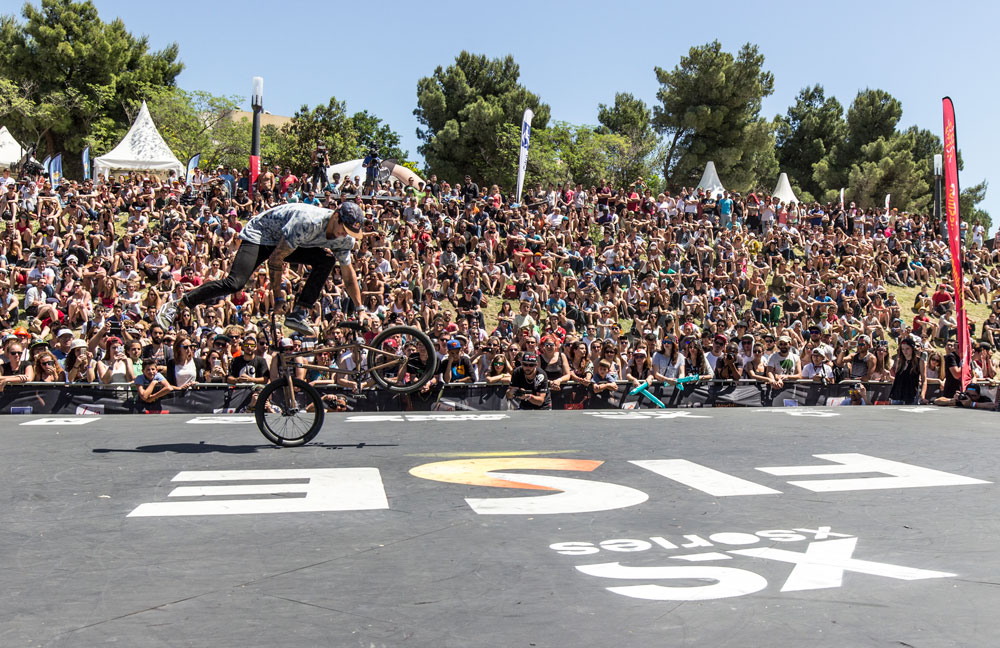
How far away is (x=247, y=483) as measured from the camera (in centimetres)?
645

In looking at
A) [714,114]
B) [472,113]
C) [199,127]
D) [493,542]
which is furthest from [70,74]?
[493,542]

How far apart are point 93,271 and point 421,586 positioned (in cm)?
1482

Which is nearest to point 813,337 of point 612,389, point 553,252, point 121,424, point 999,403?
point 999,403

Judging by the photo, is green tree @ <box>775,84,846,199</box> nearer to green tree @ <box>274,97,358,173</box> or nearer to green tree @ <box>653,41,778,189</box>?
green tree @ <box>653,41,778,189</box>

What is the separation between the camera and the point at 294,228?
7.45 meters

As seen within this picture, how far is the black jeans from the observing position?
24.6 feet

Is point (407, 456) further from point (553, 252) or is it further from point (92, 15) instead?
point (92, 15)

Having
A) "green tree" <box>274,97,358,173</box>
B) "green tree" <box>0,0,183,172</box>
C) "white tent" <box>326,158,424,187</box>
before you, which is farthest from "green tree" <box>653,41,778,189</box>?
"green tree" <box>0,0,183,172</box>

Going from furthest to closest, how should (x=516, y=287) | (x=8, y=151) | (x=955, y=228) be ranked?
(x=8, y=151) → (x=516, y=287) → (x=955, y=228)

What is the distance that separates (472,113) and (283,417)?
50.3m

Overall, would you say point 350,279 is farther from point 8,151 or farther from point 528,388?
point 8,151

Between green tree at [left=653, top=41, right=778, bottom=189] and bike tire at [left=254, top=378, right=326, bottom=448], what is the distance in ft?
171

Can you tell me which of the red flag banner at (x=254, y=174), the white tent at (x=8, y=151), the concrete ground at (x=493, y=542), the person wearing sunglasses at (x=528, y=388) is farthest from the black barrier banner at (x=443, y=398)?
the white tent at (x=8, y=151)

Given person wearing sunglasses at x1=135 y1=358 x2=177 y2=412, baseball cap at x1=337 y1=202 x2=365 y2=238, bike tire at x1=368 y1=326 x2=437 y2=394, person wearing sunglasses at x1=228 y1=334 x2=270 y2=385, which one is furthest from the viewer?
person wearing sunglasses at x1=228 y1=334 x2=270 y2=385
